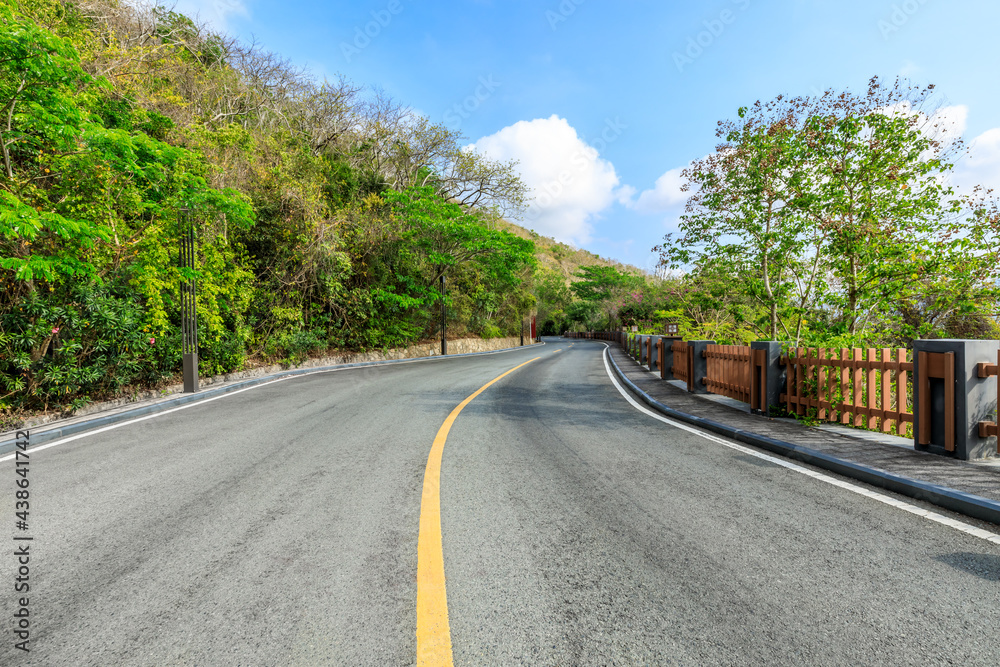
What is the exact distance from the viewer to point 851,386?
20.4 ft

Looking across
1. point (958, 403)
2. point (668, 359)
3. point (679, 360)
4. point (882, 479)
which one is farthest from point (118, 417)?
point (668, 359)

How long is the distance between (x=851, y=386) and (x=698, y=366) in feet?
13.2

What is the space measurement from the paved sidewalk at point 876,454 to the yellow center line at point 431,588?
4.14 m

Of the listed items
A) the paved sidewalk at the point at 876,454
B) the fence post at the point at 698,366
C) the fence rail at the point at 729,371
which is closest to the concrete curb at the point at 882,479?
the paved sidewalk at the point at 876,454

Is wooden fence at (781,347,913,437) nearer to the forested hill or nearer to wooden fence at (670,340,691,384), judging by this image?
wooden fence at (670,340,691,384)

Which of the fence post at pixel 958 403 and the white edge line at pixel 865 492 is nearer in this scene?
the white edge line at pixel 865 492

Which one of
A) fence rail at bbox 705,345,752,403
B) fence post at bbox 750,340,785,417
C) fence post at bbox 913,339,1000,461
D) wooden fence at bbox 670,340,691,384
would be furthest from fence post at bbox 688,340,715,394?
fence post at bbox 913,339,1000,461

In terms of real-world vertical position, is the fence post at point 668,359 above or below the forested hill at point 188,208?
below

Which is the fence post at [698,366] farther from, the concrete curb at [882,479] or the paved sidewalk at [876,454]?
the concrete curb at [882,479]

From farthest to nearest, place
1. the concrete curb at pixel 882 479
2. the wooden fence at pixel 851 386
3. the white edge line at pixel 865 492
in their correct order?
the wooden fence at pixel 851 386
the concrete curb at pixel 882 479
the white edge line at pixel 865 492

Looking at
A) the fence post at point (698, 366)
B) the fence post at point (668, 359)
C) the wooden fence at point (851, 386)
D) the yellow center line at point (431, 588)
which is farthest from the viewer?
the fence post at point (668, 359)

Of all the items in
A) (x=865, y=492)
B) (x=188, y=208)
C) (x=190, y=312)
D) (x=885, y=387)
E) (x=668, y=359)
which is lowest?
(x=865, y=492)

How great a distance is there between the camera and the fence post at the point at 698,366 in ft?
33.4

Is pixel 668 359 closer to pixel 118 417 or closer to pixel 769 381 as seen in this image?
pixel 769 381
